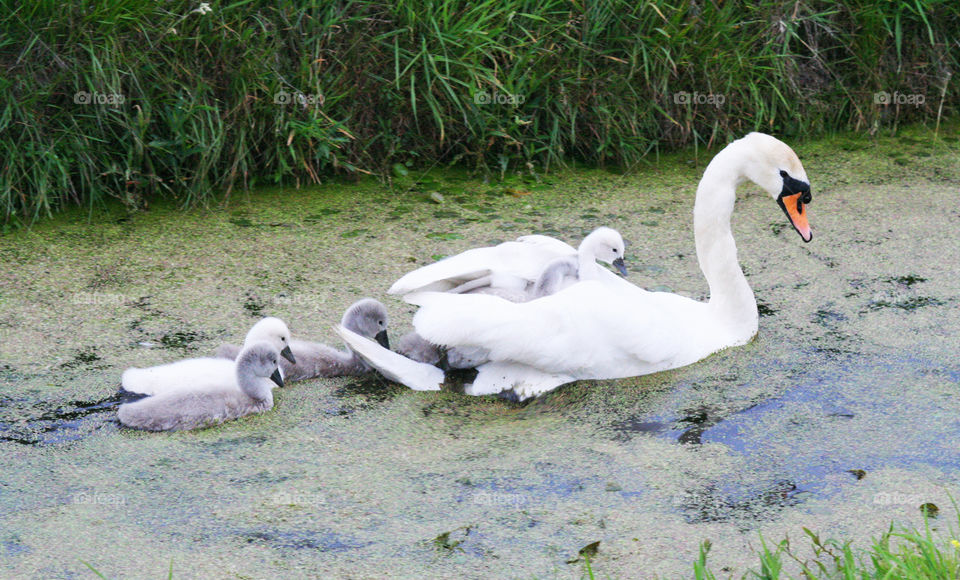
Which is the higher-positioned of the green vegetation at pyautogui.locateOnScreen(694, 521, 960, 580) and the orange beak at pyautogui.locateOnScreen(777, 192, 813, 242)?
the orange beak at pyautogui.locateOnScreen(777, 192, 813, 242)

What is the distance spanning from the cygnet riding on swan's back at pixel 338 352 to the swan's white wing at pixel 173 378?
210mm

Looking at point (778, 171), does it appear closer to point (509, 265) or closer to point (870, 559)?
point (509, 265)

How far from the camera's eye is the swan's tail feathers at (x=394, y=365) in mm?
3484

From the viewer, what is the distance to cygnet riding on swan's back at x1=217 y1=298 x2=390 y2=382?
360cm

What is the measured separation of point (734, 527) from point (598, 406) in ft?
2.43

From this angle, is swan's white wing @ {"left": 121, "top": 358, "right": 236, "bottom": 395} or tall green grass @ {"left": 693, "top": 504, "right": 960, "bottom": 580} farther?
swan's white wing @ {"left": 121, "top": 358, "right": 236, "bottom": 395}

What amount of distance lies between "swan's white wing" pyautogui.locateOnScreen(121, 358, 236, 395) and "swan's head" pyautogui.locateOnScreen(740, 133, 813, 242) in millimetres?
1777

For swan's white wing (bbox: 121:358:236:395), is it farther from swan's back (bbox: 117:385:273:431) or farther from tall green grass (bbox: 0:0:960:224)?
tall green grass (bbox: 0:0:960:224)
